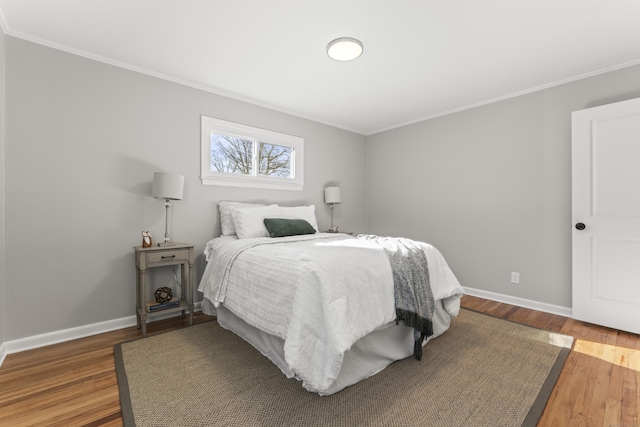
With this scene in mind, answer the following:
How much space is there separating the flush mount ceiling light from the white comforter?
1618 millimetres

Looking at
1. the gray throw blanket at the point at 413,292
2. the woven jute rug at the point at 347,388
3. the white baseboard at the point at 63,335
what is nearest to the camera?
the woven jute rug at the point at 347,388

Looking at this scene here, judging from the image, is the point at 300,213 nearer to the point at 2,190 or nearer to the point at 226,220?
the point at 226,220

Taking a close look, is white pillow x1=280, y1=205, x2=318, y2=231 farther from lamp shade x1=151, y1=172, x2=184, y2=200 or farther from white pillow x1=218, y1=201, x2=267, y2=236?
lamp shade x1=151, y1=172, x2=184, y2=200

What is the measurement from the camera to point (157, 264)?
2531 millimetres

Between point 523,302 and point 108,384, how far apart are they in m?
3.89

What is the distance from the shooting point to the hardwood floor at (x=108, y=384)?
1.50 m

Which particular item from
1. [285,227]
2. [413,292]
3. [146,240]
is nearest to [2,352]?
[146,240]

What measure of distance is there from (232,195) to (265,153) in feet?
2.45

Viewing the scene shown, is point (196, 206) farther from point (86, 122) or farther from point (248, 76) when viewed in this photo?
point (248, 76)

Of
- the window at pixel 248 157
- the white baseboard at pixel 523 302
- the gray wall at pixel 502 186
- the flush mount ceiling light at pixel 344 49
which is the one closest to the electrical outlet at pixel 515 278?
the gray wall at pixel 502 186

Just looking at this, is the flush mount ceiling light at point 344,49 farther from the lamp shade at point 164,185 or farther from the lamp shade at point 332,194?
the lamp shade at point 332,194

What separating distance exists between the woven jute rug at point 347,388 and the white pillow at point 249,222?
3.41ft

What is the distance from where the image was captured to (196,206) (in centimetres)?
314

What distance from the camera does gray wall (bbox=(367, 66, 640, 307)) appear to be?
3006 millimetres
